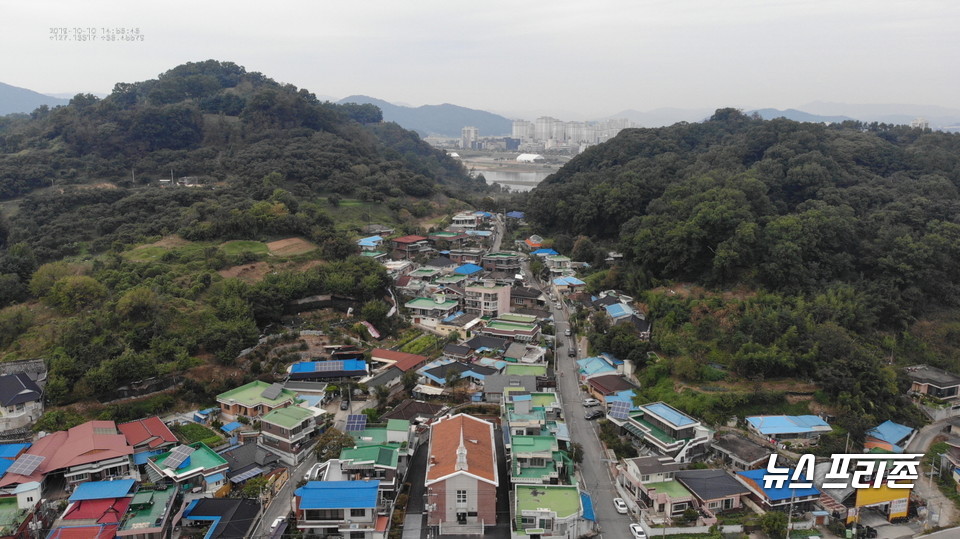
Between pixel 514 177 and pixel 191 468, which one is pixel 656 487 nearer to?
pixel 191 468

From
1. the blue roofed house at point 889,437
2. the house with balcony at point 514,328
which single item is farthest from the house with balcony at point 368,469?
the blue roofed house at point 889,437

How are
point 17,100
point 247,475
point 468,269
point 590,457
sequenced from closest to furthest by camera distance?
1. point 247,475
2. point 590,457
3. point 468,269
4. point 17,100

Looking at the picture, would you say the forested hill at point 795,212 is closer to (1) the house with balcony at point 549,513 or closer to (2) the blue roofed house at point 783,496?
(2) the blue roofed house at point 783,496

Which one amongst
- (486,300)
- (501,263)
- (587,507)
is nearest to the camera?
(587,507)

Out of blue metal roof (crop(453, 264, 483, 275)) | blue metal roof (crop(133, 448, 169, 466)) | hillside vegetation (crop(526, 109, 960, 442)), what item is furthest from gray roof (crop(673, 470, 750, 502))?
blue metal roof (crop(453, 264, 483, 275))

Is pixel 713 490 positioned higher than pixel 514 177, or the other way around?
pixel 514 177

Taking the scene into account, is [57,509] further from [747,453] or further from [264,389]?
[747,453]

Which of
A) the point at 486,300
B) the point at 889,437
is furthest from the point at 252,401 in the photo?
the point at 889,437

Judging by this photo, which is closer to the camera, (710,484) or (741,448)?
(710,484)
